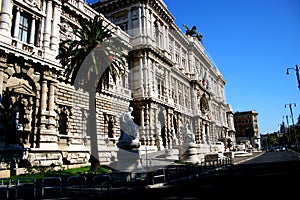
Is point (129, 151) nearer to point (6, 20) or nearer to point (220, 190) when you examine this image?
point (220, 190)

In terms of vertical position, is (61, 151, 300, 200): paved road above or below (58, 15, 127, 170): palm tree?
below

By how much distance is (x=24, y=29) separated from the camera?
17141 mm

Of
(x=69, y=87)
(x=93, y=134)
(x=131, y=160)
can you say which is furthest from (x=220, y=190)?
(x=69, y=87)

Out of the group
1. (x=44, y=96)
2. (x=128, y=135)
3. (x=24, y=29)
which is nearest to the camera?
(x=128, y=135)

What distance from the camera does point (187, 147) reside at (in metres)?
25.1

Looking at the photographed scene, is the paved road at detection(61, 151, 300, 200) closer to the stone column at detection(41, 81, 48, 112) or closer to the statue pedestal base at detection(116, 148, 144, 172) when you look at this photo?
the statue pedestal base at detection(116, 148, 144, 172)

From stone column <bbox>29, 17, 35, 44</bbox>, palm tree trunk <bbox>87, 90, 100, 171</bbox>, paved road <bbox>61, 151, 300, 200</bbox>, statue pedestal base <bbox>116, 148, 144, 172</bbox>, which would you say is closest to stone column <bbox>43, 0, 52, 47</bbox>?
stone column <bbox>29, 17, 35, 44</bbox>

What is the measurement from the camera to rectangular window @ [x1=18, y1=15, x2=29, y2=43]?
55.1ft

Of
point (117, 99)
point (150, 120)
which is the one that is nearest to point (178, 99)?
point (150, 120)

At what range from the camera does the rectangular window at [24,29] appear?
16.8 m

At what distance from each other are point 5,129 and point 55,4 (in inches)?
401

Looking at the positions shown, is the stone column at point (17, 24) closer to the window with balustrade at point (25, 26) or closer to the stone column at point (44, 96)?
the window with balustrade at point (25, 26)

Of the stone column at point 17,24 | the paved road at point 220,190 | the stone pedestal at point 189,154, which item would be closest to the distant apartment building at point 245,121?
the stone pedestal at point 189,154

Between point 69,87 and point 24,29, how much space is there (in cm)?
517
